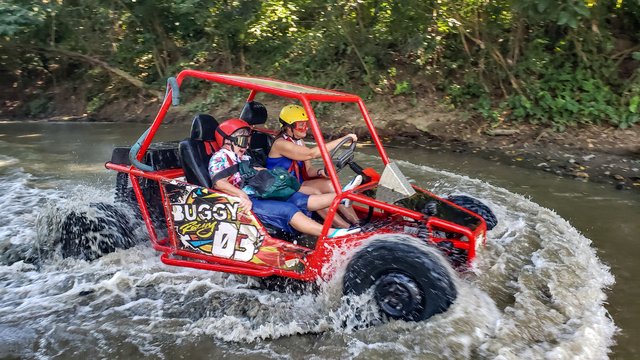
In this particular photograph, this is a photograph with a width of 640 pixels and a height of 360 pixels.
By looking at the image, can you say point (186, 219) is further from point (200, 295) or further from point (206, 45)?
point (206, 45)

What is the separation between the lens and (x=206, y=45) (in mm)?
12391

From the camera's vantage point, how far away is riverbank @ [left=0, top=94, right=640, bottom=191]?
6957 mm

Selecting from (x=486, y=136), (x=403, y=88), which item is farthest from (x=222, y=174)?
(x=403, y=88)

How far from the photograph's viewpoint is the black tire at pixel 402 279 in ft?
9.27

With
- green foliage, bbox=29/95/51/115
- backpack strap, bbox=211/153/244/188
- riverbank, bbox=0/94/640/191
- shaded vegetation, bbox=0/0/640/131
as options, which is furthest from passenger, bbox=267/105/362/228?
green foliage, bbox=29/95/51/115

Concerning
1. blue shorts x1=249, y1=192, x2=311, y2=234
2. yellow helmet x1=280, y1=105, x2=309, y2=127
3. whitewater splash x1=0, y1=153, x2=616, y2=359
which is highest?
yellow helmet x1=280, y1=105, x2=309, y2=127

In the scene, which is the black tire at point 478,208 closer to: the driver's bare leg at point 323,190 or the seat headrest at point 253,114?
the driver's bare leg at point 323,190

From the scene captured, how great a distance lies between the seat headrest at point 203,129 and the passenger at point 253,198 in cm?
6

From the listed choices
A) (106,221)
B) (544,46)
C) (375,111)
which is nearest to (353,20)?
(375,111)

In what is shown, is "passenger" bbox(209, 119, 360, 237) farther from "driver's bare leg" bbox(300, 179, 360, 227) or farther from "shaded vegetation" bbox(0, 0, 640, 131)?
"shaded vegetation" bbox(0, 0, 640, 131)

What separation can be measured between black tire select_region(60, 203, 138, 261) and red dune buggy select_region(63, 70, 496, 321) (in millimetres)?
19

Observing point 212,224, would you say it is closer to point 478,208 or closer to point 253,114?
point 253,114

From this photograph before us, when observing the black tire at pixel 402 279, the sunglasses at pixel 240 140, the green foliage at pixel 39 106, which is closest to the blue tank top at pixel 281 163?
the sunglasses at pixel 240 140

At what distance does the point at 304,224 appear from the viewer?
3467 millimetres
